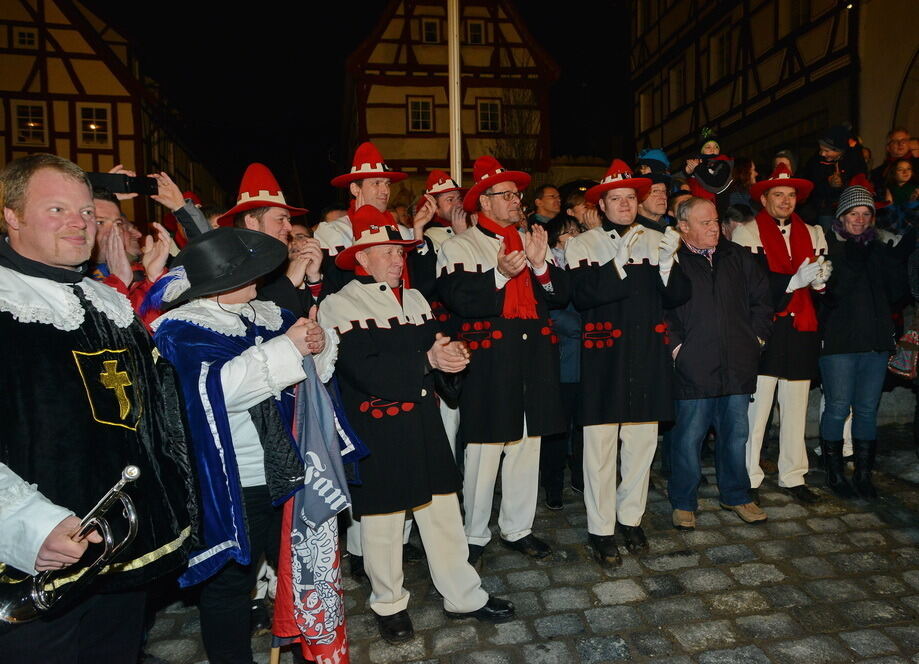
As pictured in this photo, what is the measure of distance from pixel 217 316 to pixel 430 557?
1.81m

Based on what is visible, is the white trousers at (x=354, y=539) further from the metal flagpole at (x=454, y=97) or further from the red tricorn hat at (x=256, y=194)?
the metal flagpole at (x=454, y=97)

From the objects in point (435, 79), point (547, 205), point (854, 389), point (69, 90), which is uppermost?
point (435, 79)

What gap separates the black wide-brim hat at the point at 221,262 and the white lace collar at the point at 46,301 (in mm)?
500

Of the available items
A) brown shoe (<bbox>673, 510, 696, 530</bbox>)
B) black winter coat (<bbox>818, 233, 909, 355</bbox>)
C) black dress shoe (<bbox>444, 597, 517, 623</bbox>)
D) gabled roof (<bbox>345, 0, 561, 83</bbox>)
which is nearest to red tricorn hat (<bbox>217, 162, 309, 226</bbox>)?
black dress shoe (<bbox>444, 597, 517, 623</bbox>)

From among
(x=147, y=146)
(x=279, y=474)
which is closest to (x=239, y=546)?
(x=279, y=474)

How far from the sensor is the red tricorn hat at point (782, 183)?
5250mm

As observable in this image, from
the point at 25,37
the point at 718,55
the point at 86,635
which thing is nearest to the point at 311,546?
the point at 86,635

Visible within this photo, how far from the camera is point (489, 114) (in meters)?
22.4

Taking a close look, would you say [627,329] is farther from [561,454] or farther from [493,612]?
[493,612]

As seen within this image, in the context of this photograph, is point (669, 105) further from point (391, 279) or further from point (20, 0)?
point (20, 0)

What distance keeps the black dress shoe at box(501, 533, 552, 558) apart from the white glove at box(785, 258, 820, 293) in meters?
2.77

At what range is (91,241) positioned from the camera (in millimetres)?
2111

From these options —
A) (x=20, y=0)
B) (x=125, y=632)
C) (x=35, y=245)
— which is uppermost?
(x=20, y=0)

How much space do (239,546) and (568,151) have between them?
24.0m
